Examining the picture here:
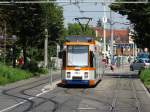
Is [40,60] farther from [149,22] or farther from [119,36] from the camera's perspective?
[119,36]

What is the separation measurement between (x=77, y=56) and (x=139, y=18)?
53.6 feet

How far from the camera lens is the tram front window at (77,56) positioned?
3631cm

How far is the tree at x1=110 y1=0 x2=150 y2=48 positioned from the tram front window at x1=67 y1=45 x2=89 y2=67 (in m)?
13.7

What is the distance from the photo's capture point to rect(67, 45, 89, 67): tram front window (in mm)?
36312

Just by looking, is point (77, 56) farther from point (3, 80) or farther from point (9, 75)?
point (9, 75)

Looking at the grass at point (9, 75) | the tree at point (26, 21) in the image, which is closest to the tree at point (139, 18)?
the tree at point (26, 21)

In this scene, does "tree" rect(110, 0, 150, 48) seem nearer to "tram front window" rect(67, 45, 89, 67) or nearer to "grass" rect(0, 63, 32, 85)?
"grass" rect(0, 63, 32, 85)

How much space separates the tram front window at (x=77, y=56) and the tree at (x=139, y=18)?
13746 millimetres

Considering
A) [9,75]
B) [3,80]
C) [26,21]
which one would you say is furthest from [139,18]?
[3,80]

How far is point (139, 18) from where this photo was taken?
2020 inches

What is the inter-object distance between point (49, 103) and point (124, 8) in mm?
30295

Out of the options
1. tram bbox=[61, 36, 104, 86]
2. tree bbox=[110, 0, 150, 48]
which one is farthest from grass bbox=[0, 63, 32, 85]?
tree bbox=[110, 0, 150, 48]

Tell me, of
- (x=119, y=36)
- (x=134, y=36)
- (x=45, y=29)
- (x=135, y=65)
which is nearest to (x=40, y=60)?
(x=135, y=65)

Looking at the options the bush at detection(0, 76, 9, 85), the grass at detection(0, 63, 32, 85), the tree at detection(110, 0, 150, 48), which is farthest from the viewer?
the tree at detection(110, 0, 150, 48)
